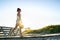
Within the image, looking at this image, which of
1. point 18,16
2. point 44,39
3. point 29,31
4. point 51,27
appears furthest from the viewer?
point 51,27

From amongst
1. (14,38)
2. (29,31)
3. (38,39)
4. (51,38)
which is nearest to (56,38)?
(51,38)

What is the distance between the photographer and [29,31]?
12.2m

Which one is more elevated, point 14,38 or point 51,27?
point 51,27

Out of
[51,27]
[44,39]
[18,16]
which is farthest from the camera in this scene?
Answer: [51,27]

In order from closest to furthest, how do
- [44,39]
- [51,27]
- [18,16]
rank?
[44,39] → [18,16] → [51,27]

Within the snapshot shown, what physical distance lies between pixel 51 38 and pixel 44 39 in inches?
12.8

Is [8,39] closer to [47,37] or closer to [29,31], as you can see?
[47,37]

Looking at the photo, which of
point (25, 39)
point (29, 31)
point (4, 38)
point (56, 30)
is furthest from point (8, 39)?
point (56, 30)

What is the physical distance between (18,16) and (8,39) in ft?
4.42

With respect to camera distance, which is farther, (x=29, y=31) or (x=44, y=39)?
(x=29, y=31)

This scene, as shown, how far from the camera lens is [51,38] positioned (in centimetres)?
789

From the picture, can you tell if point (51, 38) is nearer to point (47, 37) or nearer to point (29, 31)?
point (47, 37)

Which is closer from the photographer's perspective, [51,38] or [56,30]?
[51,38]

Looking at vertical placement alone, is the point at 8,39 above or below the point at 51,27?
below
